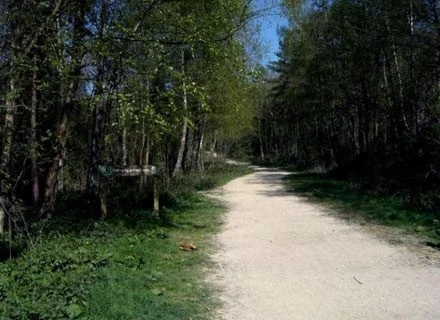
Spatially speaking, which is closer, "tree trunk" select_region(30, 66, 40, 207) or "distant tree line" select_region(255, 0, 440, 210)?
"tree trunk" select_region(30, 66, 40, 207)

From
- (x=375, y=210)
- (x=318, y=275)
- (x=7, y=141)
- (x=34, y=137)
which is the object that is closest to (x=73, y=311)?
(x=318, y=275)

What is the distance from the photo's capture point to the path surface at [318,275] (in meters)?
6.11

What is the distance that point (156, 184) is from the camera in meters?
14.0

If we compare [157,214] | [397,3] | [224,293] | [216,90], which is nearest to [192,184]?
[216,90]

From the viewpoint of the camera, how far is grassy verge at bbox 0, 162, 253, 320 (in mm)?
5953

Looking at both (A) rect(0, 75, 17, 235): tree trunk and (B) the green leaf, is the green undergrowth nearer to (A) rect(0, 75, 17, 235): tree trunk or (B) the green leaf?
(B) the green leaf

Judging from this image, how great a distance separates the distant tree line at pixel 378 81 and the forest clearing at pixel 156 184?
0.12 metres

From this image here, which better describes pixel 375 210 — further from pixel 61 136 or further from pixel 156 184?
pixel 61 136

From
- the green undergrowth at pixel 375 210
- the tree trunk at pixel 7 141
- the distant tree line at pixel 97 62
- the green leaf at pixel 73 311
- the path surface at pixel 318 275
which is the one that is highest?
the distant tree line at pixel 97 62

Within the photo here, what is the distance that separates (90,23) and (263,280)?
7161 millimetres

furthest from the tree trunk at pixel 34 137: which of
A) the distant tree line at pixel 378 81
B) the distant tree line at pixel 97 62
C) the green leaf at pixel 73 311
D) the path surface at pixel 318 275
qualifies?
the distant tree line at pixel 378 81

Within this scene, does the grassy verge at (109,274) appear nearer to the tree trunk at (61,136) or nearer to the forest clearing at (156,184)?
the forest clearing at (156,184)

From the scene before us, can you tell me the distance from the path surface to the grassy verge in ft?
1.60

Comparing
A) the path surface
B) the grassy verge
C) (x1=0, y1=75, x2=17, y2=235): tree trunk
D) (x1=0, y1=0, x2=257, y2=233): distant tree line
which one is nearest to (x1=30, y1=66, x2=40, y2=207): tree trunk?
(x1=0, y1=0, x2=257, y2=233): distant tree line
